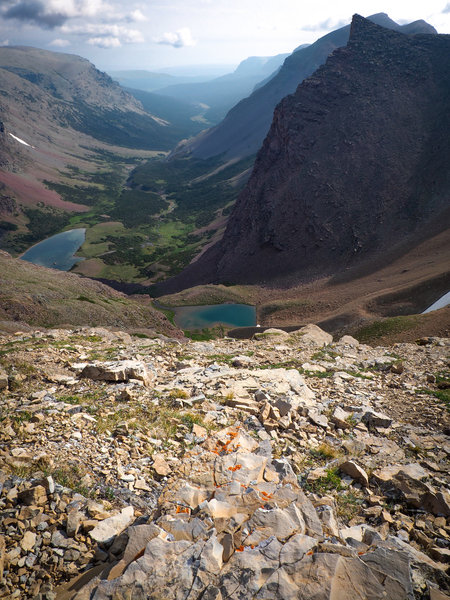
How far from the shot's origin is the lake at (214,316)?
5806cm

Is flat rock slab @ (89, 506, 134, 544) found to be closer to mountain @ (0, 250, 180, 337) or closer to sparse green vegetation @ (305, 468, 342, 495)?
sparse green vegetation @ (305, 468, 342, 495)

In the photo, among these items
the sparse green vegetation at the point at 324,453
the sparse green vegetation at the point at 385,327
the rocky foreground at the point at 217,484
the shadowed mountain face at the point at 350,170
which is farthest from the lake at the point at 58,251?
the sparse green vegetation at the point at 324,453

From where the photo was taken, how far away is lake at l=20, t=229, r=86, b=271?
345 ft

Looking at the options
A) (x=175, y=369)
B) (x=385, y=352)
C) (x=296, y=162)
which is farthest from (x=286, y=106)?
(x=175, y=369)

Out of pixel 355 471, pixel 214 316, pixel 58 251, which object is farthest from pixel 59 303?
pixel 58 251

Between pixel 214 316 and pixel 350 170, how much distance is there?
40028mm

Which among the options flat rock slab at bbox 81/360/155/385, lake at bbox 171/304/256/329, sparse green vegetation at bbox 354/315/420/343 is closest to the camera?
flat rock slab at bbox 81/360/155/385

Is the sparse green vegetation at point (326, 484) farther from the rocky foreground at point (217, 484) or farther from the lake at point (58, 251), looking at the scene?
the lake at point (58, 251)

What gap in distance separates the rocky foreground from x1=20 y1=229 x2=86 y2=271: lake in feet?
321

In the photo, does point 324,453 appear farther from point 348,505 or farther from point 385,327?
point 385,327

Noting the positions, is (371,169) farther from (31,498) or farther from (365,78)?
(31,498)

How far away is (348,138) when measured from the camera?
236 ft

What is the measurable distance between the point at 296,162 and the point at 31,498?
79.0m

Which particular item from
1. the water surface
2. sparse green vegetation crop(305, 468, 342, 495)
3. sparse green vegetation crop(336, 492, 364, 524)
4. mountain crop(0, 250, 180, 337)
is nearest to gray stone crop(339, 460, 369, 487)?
sparse green vegetation crop(305, 468, 342, 495)
